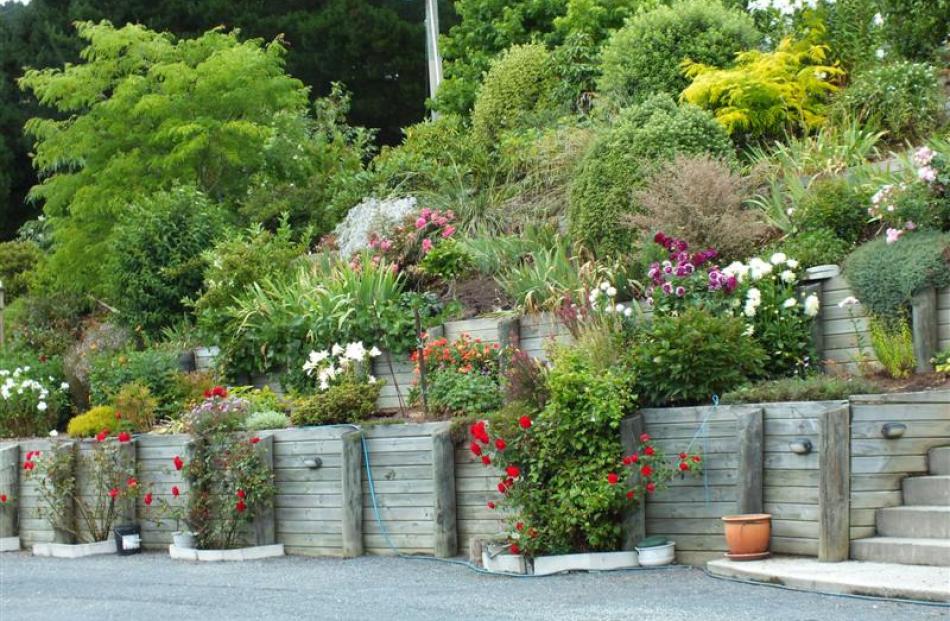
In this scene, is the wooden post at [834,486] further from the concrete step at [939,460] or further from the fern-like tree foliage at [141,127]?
the fern-like tree foliage at [141,127]

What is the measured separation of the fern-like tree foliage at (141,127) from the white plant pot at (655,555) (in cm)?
928

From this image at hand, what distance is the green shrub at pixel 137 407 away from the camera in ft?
40.6

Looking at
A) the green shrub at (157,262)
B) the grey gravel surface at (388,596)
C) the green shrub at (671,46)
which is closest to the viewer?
the grey gravel surface at (388,596)

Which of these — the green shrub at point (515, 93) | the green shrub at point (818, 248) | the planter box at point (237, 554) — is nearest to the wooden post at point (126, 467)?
the planter box at point (237, 554)

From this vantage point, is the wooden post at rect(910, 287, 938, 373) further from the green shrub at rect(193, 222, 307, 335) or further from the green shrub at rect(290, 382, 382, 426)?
the green shrub at rect(193, 222, 307, 335)

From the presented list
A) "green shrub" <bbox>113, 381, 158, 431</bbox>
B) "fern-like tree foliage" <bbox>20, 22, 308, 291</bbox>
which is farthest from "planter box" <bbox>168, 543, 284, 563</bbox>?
"fern-like tree foliage" <bbox>20, 22, 308, 291</bbox>

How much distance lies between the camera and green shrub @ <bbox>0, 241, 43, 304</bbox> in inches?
830

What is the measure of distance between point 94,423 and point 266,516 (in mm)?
2612

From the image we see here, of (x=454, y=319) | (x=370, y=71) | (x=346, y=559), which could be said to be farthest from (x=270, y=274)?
(x=370, y=71)

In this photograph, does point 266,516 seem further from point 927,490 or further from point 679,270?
point 927,490

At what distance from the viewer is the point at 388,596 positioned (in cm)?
802

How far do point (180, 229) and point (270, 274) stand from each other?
1808mm

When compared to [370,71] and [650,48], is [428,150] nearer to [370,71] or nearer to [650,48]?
[650,48]

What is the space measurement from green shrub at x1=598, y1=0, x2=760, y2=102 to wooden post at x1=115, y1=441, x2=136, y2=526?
250 inches
